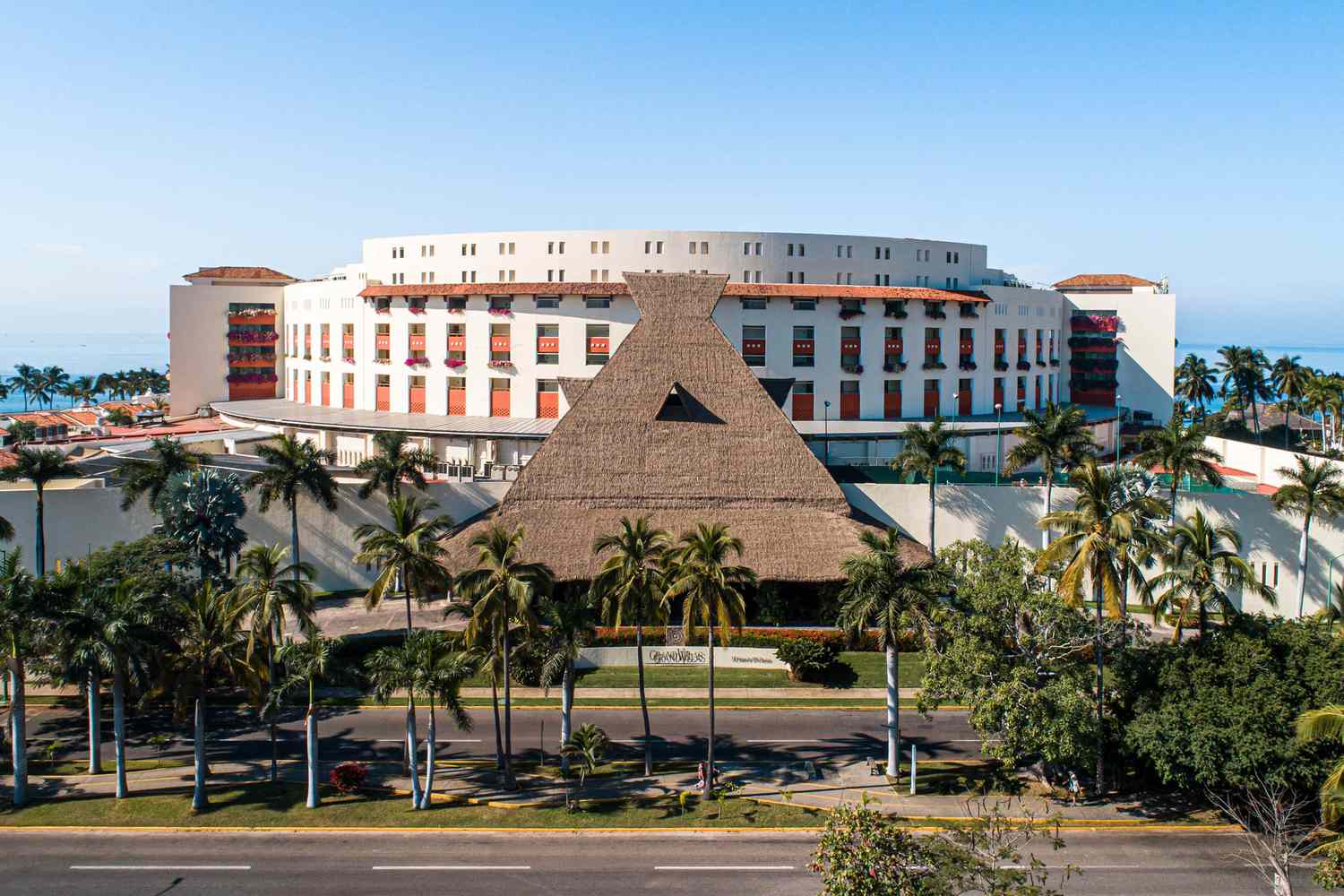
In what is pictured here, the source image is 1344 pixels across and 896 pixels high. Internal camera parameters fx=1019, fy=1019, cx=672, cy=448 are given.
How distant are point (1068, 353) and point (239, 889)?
10703cm

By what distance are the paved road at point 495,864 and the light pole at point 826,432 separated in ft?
157

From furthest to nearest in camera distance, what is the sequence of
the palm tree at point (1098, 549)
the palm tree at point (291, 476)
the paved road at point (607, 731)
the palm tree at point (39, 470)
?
1. the palm tree at point (291, 476)
2. the palm tree at point (39, 470)
3. the paved road at point (607, 731)
4. the palm tree at point (1098, 549)

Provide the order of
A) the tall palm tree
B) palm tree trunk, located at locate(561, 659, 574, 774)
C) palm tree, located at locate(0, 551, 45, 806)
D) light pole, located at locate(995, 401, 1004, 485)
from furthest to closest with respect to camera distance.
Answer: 1. light pole, located at locate(995, 401, 1004, 485)
2. the tall palm tree
3. palm tree trunk, located at locate(561, 659, 574, 774)
4. palm tree, located at locate(0, 551, 45, 806)

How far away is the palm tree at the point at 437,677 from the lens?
40156mm

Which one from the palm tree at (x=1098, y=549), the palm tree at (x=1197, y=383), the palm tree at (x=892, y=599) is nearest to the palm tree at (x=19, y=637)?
the palm tree at (x=892, y=599)

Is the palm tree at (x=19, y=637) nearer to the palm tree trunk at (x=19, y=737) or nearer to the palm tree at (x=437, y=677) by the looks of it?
the palm tree trunk at (x=19, y=737)

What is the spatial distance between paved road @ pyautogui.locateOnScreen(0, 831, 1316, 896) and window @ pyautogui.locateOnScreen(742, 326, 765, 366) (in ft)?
187

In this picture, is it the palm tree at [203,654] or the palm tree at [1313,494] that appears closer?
the palm tree at [203,654]

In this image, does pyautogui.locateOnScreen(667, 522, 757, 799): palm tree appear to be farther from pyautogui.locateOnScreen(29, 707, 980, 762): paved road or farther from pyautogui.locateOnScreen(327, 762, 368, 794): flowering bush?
pyautogui.locateOnScreen(327, 762, 368, 794): flowering bush

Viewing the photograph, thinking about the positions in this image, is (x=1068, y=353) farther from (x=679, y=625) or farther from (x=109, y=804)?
(x=109, y=804)

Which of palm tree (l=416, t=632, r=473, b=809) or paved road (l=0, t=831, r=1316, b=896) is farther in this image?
palm tree (l=416, t=632, r=473, b=809)

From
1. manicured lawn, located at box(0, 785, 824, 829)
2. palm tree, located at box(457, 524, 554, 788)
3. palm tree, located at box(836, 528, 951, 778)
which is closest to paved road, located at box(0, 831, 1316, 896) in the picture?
manicured lawn, located at box(0, 785, 824, 829)

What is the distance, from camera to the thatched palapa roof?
2445 inches

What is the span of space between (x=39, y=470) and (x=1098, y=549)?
5854cm
